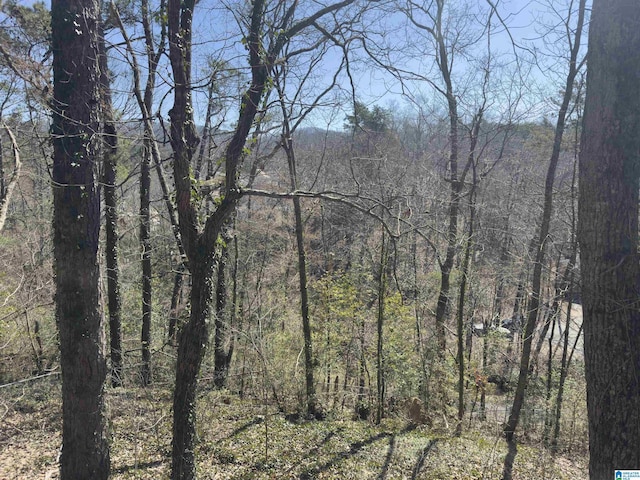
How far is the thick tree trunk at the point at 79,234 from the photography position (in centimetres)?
420

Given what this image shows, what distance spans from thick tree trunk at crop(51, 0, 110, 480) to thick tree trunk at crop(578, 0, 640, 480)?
455 cm

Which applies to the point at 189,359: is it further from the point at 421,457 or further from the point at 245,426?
the point at 421,457

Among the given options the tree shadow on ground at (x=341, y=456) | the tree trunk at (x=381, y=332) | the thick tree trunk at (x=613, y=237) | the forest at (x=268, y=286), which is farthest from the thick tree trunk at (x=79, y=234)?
the tree trunk at (x=381, y=332)

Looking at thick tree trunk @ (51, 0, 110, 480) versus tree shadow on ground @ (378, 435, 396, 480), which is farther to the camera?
tree shadow on ground @ (378, 435, 396, 480)

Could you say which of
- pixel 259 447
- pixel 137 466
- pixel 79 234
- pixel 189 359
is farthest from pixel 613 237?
pixel 137 466

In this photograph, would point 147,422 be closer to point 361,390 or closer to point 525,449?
point 361,390

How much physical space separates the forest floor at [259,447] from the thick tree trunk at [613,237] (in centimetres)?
482

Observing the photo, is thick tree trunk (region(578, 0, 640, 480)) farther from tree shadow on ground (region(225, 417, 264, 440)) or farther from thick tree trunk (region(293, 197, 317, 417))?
thick tree trunk (region(293, 197, 317, 417))

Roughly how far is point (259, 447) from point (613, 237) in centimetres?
705

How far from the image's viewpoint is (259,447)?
A: 7895 mm

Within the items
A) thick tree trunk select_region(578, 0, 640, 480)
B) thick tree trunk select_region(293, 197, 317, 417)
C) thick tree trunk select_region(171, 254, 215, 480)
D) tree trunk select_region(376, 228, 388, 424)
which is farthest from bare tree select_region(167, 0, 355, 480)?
tree trunk select_region(376, 228, 388, 424)

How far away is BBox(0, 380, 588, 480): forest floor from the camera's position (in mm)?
6824

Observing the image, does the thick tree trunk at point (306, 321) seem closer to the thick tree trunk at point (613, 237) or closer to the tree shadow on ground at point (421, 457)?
the tree shadow on ground at point (421, 457)

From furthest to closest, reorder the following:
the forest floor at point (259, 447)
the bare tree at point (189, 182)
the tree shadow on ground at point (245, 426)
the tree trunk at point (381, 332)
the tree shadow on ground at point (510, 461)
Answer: the tree trunk at point (381, 332)
the tree shadow on ground at point (245, 426)
the tree shadow on ground at point (510, 461)
the forest floor at point (259, 447)
the bare tree at point (189, 182)
